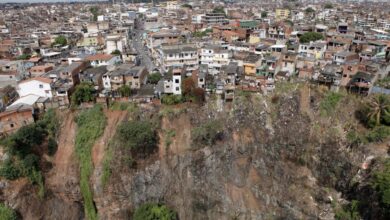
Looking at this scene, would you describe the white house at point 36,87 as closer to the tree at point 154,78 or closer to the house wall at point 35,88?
the house wall at point 35,88

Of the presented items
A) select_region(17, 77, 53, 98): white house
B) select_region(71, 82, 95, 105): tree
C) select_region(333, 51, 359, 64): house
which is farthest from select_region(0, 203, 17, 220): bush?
select_region(333, 51, 359, 64): house

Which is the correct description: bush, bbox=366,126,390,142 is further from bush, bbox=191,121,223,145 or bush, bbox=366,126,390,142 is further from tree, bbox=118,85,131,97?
tree, bbox=118,85,131,97

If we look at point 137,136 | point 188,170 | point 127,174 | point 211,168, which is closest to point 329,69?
point 211,168

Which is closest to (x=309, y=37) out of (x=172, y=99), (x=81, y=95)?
(x=172, y=99)

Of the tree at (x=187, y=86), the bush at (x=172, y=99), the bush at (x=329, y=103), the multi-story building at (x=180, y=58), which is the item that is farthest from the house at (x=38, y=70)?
the bush at (x=329, y=103)

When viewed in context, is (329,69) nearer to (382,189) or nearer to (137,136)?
(382,189)

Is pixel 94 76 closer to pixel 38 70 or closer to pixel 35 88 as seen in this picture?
pixel 35 88
